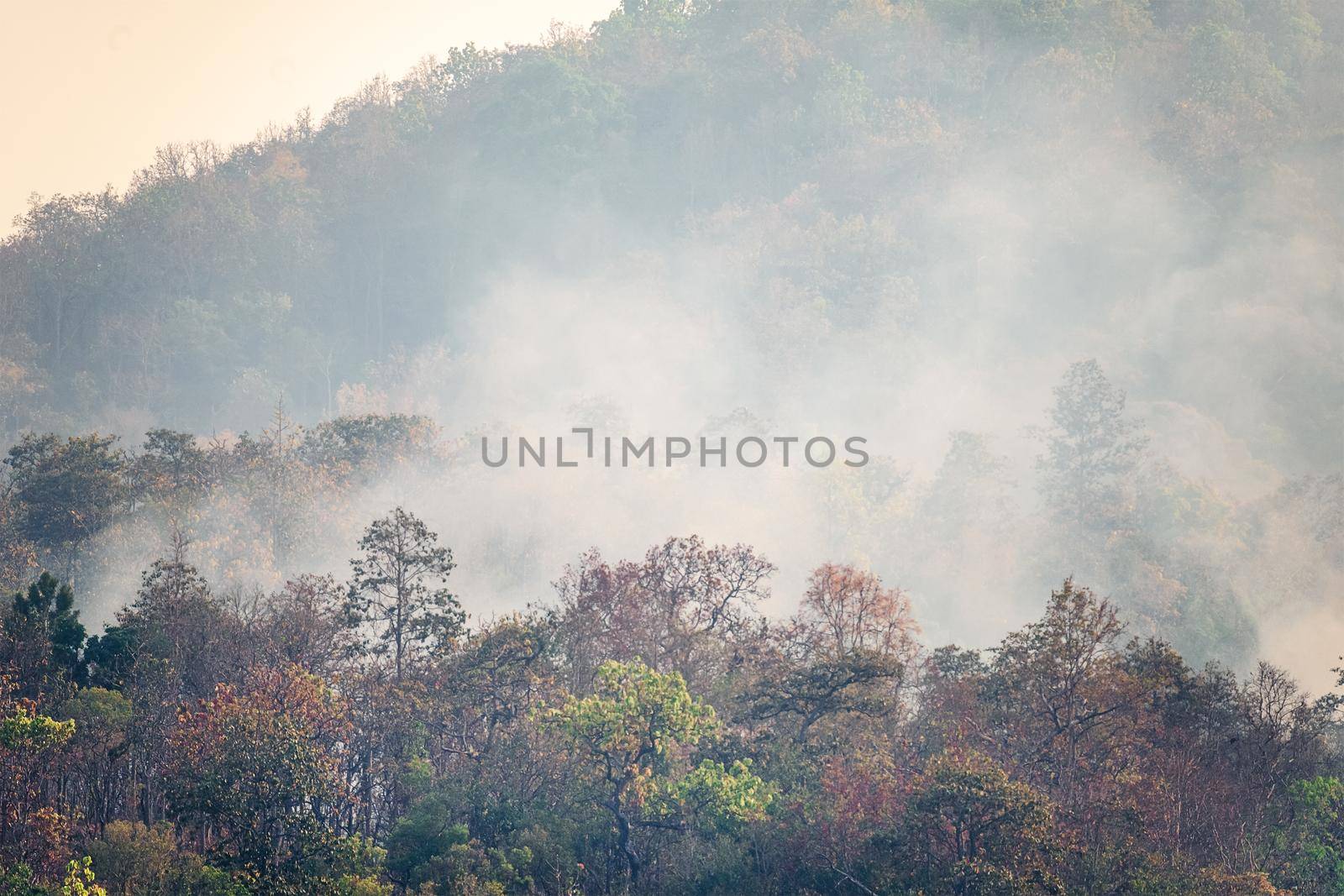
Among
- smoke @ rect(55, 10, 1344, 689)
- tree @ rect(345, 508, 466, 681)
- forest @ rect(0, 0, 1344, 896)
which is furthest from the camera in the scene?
smoke @ rect(55, 10, 1344, 689)

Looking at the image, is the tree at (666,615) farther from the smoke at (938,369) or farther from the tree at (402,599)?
the smoke at (938,369)

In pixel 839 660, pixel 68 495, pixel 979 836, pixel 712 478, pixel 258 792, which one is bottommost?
pixel 979 836

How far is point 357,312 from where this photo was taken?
128m

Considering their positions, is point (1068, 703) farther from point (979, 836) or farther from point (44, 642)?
point (44, 642)

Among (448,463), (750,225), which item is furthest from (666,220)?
(448,463)

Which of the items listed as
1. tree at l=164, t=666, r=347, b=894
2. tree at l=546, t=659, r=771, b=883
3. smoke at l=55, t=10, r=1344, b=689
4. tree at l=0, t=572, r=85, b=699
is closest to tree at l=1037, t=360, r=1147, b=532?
smoke at l=55, t=10, r=1344, b=689

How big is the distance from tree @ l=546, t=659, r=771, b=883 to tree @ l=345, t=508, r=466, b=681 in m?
7.32

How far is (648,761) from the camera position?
44.4 meters

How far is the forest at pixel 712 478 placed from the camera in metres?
42.0

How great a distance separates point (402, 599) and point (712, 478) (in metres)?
43.6

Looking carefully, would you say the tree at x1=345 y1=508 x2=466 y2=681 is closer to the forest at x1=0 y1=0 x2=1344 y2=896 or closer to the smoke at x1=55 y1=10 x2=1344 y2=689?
the forest at x1=0 y1=0 x2=1344 y2=896

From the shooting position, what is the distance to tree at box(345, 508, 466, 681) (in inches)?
1972

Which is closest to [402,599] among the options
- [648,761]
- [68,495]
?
[648,761]

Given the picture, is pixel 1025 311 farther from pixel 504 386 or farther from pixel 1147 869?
pixel 1147 869
